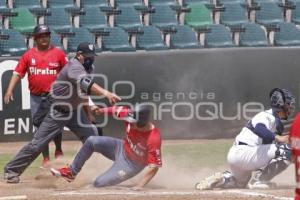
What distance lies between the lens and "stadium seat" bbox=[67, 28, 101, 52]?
16016mm

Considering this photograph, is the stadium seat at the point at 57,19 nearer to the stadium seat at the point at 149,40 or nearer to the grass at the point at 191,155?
the stadium seat at the point at 149,40

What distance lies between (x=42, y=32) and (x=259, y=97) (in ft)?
18.9

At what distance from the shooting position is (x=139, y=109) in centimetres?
902

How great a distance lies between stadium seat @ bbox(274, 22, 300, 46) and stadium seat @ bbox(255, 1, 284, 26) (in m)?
0.41

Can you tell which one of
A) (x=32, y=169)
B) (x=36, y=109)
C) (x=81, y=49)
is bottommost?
(x=32, y=169)

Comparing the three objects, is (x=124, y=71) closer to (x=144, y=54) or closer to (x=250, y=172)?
(x=144, y=54)

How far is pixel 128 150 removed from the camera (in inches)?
375

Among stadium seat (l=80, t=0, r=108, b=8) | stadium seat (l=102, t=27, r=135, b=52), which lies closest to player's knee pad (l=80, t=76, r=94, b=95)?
stadium seat (l=102, t=27, r=135, b=52)

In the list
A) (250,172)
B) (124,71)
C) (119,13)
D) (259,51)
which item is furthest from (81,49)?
(119,13)

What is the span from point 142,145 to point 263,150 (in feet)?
4.62

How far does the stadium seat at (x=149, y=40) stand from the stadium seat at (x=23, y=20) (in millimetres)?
2246

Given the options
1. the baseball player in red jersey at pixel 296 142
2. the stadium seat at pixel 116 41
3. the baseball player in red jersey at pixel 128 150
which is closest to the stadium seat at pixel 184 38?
the stadium seat at pixel 116 41

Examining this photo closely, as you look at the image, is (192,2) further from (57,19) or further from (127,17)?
(57,19)

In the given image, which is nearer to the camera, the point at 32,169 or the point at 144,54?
the point at 32,169
